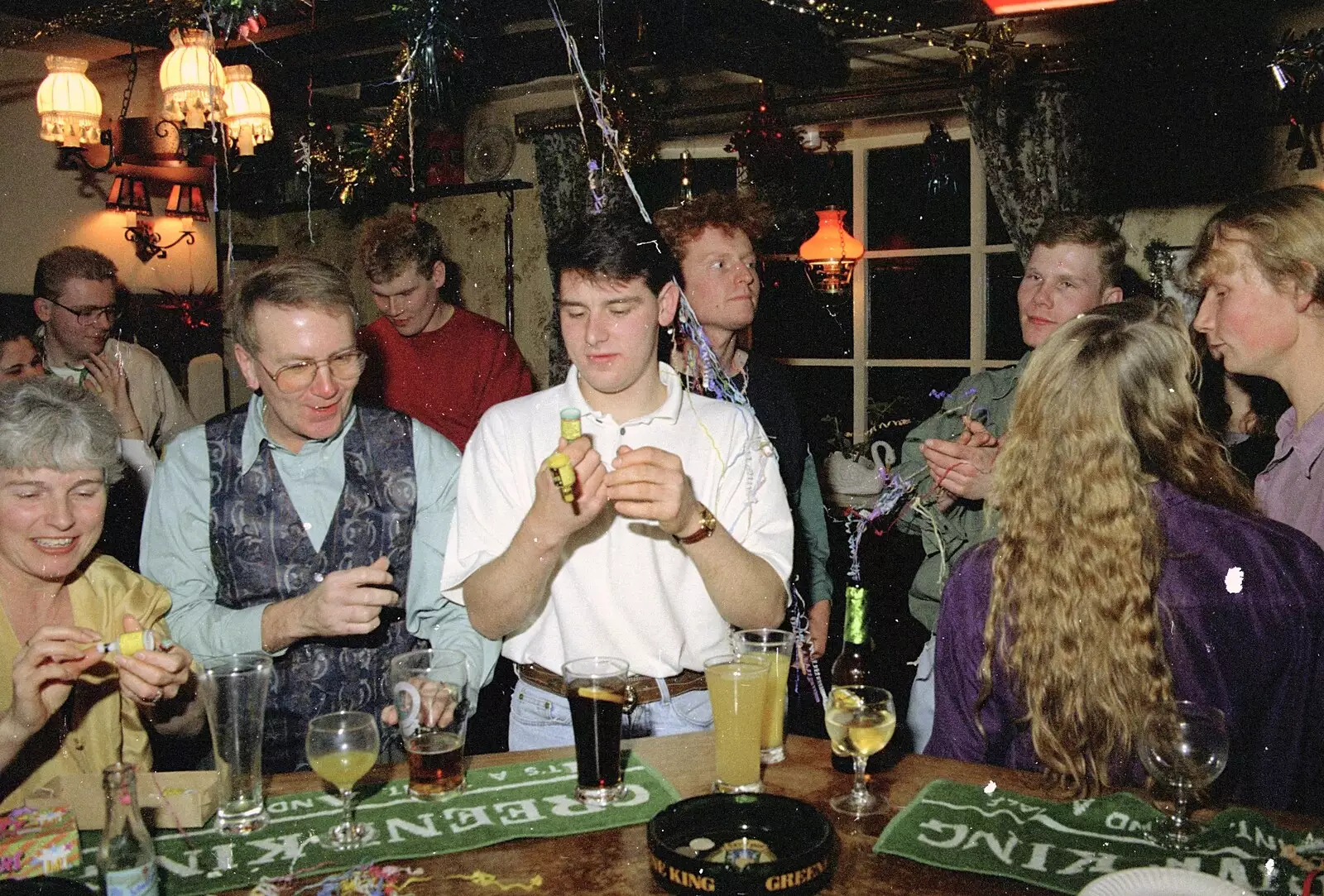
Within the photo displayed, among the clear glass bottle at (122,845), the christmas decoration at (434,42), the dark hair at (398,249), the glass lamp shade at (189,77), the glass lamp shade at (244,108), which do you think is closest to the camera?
the clear glass bottle at (122,845)

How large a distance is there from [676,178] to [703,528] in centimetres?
497

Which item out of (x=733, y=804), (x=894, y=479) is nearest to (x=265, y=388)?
(x=733, y=804)

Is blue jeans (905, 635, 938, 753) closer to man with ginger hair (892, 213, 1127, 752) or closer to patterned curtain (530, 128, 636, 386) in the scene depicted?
Answer: man with ginger hair (892, 213, 1127, 752)

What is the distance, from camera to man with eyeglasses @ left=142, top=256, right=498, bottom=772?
2.11 meters

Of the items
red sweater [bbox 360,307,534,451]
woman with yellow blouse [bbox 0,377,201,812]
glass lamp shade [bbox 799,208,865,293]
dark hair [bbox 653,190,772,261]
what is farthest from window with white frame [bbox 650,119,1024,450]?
woman with yellow blouse [bbox 0,377,201,812]

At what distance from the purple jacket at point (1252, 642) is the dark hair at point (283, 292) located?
5.38 feet

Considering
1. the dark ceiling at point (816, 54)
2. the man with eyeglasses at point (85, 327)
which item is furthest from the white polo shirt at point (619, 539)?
the man with eyeglasses at point (85, 327)

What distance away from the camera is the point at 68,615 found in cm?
203

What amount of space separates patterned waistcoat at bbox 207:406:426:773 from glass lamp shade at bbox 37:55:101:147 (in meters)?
4.08

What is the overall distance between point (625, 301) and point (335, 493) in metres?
0.78

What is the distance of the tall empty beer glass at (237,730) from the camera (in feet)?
4.93

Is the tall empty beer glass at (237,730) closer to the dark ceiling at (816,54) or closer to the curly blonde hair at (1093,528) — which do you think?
the curly blonde hair at (1093,528)

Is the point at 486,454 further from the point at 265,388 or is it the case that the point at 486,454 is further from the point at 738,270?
the point at 738,270

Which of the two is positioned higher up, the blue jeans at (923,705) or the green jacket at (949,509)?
the green jacket at (949,509)
